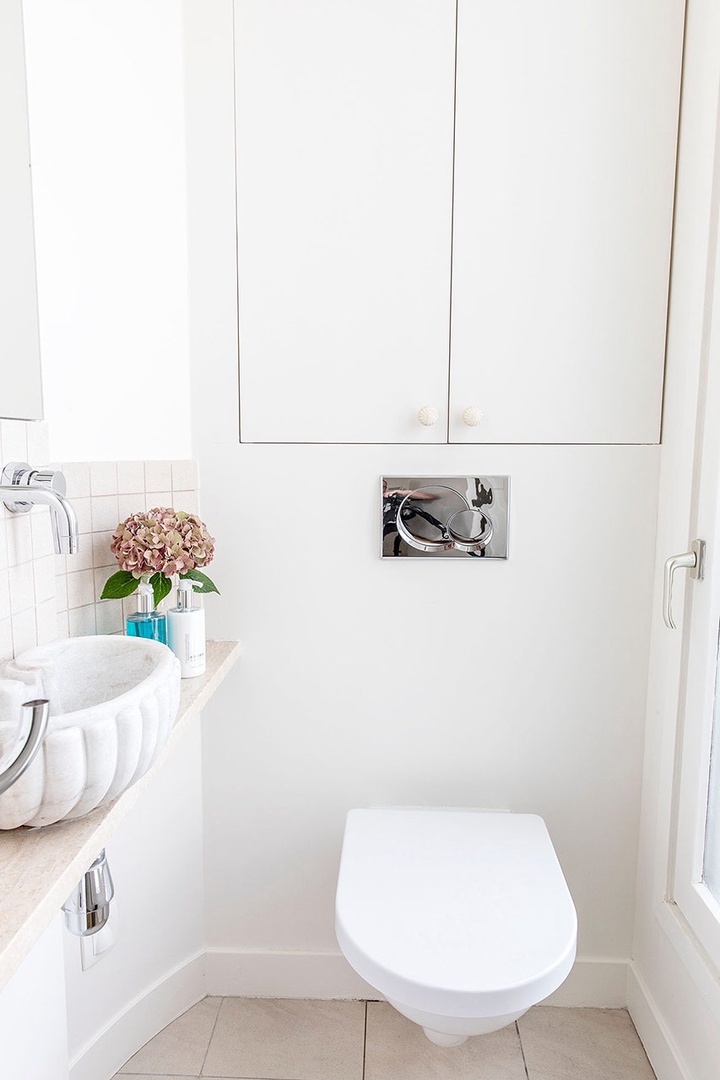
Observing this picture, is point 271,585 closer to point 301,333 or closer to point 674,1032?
point 301,333

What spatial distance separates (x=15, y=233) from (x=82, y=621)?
0.61 metres

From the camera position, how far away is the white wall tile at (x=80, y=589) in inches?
49.1

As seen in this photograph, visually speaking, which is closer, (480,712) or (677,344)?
(677,344)

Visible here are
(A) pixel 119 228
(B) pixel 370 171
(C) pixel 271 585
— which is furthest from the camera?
(C) pixel 271 585

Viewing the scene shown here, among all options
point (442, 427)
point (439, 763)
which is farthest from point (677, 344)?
point (439, 763)

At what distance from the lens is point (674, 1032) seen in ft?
4.55

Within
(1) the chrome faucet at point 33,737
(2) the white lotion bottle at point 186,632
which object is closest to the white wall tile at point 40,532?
(2) the white lotion bottle at point 186,632

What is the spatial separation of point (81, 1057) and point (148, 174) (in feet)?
5.19

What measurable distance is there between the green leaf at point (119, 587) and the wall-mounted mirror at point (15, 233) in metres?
0.31

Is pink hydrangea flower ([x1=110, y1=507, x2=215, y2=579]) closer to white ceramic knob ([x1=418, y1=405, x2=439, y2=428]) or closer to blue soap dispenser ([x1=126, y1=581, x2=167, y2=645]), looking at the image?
blue soap dispenser ([x1=126, y1=581, x2=167, y2=645])

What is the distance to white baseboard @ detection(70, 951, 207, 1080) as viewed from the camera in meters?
1.37

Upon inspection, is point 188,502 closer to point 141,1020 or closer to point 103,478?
point 103,478

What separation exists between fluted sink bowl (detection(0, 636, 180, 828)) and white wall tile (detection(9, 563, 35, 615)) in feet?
0.27

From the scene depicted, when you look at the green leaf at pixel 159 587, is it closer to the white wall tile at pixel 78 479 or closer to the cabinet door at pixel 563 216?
the white wall tile at pixel 78 479
